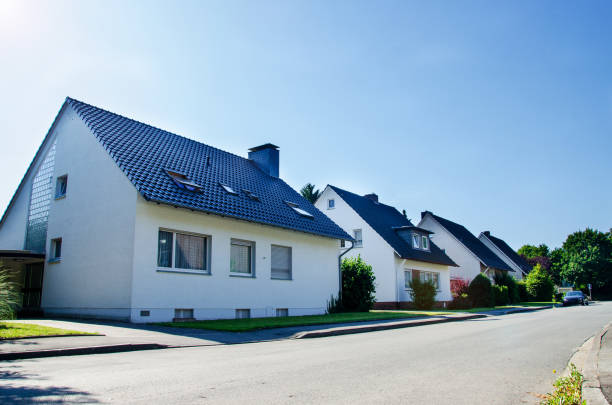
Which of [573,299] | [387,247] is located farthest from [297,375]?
[573,299]

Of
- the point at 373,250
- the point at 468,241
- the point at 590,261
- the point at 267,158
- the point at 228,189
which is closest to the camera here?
the point at 228,189

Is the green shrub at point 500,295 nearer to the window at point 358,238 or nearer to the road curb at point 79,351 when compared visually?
the window at point 358,238

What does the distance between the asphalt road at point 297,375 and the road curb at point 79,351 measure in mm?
309

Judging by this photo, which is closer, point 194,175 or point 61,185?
point 194,175

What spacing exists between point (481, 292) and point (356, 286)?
12803mm

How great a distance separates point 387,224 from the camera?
110 ft

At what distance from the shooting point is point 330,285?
21.7m

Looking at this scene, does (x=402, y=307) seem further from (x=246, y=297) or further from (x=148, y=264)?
(x=148, y=264)

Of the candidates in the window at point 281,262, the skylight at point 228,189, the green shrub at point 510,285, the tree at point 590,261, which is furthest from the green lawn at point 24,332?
the tree at point 590,261

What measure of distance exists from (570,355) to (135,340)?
790 cm

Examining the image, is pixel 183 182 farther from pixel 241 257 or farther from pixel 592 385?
pixel 592 385

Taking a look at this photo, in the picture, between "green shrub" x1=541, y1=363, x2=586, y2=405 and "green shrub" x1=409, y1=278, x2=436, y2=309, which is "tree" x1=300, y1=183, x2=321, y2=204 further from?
"green shrub" x1=541, y1=363, x2=586, y2=405

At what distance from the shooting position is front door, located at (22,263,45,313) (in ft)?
55.5

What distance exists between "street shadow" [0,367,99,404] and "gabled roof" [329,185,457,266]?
24927 mm
